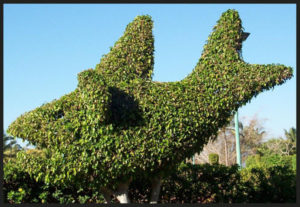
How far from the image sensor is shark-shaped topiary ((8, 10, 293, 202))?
19.6 ft

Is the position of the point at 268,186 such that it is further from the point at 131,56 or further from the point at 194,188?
the point at 131,56

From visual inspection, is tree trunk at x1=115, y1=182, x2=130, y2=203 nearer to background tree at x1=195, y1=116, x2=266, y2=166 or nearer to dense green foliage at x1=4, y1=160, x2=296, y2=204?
dense green foliage at x1=4, y1=160, x2=296, y2=204

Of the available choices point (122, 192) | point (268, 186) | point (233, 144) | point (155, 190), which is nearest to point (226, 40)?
point (155, 190)

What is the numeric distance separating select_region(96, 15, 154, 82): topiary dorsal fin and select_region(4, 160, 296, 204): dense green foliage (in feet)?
7.64

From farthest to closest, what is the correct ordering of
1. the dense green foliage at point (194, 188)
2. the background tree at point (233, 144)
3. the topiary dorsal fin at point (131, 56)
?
the background tree at point (233, 144), the dense green foliage at point (194, 188), the topiary dorsal fin at point (131, 56)

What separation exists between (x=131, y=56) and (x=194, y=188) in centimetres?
397

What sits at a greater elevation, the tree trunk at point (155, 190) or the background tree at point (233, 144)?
the background tree at point (233, 144)

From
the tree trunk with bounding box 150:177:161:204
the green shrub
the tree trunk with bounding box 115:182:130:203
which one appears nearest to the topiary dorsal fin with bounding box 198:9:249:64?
the tree trunk with bounding box 150:177:161:204

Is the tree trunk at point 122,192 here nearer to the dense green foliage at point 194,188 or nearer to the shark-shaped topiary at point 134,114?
the shark-shaped topiary at point 134,114

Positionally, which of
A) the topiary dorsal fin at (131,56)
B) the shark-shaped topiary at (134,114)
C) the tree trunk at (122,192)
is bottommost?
the tree trunk at (122,192)

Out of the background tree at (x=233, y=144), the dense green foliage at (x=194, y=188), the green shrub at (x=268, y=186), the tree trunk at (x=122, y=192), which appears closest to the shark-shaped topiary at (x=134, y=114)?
the tree trunk at (x=122, y=192)

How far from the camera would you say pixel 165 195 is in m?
8.56

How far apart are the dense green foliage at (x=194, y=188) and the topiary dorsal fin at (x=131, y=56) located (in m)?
2.33

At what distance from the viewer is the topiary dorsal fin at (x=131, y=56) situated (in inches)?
267
